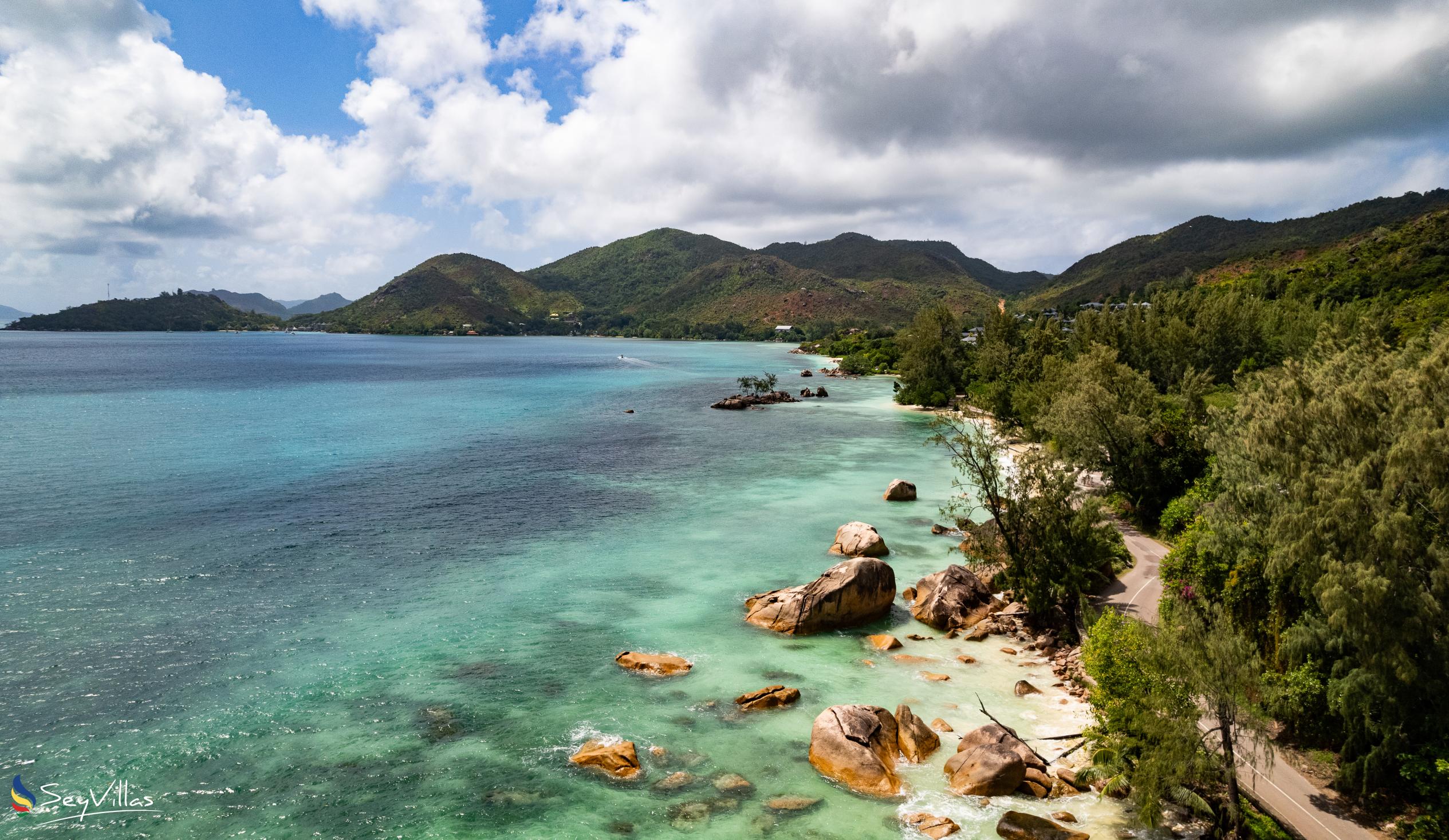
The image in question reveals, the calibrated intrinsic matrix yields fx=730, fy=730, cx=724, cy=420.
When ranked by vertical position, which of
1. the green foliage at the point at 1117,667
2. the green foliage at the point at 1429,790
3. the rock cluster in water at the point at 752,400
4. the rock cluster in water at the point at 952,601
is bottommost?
the rock cluster in water at the point at 952,601

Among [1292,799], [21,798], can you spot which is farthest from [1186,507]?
[21,798]

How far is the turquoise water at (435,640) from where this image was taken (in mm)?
22203

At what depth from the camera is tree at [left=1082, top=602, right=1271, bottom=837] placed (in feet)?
61.7

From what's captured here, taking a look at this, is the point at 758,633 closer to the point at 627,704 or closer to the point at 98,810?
the point at 627,704

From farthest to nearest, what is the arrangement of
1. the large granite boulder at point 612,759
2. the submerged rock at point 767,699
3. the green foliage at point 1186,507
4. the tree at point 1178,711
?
the green foliage at point 1186,507 → the submerged rock at point 767,699 → the large granite boulder at point 612,759 → the tree at point 1178,711

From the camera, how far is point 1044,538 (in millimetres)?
34469

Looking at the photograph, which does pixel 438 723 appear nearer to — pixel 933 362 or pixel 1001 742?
pixel 1001 742

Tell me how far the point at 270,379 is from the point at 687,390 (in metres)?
93.3

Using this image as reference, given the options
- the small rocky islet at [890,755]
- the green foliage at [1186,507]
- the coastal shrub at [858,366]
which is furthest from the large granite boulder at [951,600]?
the coastal shrub at [858,366]

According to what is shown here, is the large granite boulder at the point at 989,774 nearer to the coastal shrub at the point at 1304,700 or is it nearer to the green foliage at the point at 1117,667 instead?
the green foliage at the point at 1117,667

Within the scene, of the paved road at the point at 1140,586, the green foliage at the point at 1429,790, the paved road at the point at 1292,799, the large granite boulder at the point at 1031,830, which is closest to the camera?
the green foliage at the point at 1429,790

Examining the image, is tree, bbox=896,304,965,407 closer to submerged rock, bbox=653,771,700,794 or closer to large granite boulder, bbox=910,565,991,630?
large granite boulder, bbox=910,565,991,630

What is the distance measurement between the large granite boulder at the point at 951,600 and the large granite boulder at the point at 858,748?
1065cm

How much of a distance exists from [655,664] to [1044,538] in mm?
18971
